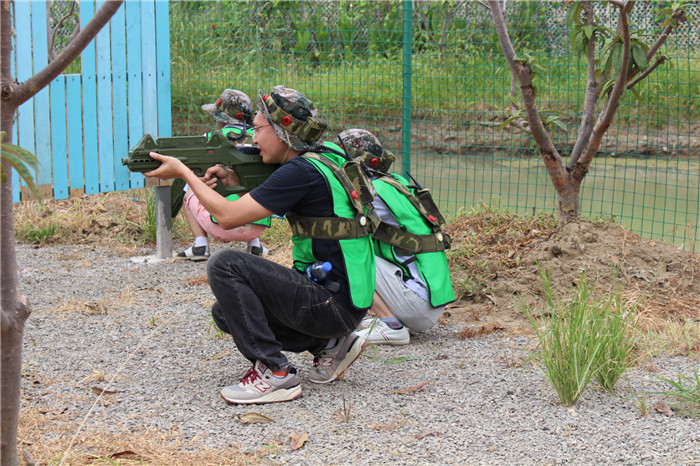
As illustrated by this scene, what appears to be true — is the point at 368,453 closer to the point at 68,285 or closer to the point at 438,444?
the point at 438,444

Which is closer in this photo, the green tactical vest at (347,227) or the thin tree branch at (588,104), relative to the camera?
the green tactical vest at (347,227)

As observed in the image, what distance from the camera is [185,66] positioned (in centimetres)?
942

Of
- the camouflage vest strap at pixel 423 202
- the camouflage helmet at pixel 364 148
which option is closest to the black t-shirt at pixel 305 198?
the camouflage vest strap at pixel 423 202

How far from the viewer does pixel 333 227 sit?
3.50 metres

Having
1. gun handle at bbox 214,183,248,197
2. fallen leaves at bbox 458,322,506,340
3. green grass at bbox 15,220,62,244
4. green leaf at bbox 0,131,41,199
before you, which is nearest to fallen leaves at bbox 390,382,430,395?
fallen leaves at bbox 458,322,506,340

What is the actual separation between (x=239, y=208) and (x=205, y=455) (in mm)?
1042

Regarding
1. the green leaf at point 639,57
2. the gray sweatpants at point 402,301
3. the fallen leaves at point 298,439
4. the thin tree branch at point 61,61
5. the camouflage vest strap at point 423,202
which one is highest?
the green leaf at point 639,57

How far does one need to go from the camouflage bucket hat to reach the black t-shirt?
0.14m

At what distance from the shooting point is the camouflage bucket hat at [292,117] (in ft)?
11.5

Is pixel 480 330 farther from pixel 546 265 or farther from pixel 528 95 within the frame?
pixel 528 95

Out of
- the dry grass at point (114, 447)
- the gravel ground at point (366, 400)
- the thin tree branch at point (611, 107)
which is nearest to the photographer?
the dry grass at point (114, 447)

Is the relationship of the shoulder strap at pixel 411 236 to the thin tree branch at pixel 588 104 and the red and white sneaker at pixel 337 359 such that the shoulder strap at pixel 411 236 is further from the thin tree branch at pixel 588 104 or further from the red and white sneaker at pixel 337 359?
the thin tree branch at pixel 588 104

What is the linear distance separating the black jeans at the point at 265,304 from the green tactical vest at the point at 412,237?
3.21 feet

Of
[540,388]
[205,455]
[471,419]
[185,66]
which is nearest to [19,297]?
[205,455]
